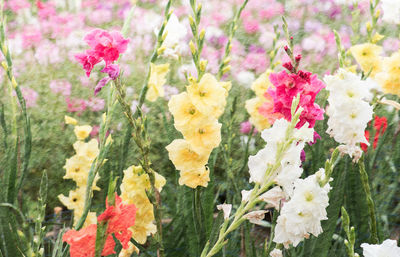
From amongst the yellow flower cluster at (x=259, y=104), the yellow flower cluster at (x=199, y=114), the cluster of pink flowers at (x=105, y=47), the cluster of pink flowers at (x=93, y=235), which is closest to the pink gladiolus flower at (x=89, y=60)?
the cluster of pink flowers at (x=105, y=47)

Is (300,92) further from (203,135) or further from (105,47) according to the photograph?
(105,47)

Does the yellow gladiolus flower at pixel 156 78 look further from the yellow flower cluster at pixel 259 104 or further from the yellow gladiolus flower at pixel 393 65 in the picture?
the yellow gladiolus flower at pixel 393 65

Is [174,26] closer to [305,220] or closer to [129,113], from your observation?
[129,113]

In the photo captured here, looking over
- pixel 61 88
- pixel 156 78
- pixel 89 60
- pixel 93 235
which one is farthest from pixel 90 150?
pixel 61 88

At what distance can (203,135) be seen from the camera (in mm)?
864

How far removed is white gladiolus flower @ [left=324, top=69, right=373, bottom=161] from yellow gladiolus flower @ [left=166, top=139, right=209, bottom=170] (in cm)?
25

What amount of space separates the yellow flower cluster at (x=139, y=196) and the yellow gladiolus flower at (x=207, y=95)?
16 cm

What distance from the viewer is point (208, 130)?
2.83 feet

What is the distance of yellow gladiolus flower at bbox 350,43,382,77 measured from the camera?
1.38 m

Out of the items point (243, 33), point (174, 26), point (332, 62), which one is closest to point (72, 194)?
point (174, 26)

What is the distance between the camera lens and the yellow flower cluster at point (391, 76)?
4.21 feet

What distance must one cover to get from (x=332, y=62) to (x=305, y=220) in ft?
6.95

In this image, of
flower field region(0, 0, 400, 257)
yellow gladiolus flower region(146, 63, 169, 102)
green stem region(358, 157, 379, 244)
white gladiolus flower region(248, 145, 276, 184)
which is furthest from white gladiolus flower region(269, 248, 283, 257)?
yellow gladiolus flower region(146, 63, 169, 102)

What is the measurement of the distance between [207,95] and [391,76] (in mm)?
661
